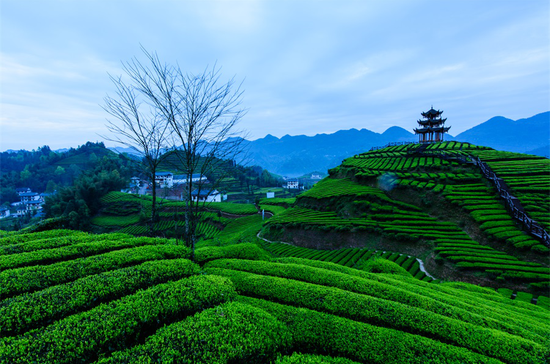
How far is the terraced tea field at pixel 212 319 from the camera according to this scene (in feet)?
11.6

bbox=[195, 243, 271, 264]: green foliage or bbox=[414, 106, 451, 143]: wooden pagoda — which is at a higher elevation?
bbox=[414, 106, 451, 143]: wooden pagoda

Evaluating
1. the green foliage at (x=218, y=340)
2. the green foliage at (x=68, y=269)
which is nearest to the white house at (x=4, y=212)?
the green foliage at (x=68, y=269)

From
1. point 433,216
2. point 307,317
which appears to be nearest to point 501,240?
point 433,216

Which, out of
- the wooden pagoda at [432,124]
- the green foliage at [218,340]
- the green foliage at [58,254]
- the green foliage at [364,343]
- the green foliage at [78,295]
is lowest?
the green foliage at [364,343]

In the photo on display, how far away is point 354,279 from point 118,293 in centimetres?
577

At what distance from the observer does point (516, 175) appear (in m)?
27.0

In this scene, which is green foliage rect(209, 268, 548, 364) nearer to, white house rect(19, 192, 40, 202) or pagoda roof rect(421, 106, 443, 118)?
pagoda roof rect(421, 106, 443, 118)

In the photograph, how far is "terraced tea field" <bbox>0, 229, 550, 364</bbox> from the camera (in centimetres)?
354

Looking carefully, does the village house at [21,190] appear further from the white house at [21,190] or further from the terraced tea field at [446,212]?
the terraced tea field at [446,212]

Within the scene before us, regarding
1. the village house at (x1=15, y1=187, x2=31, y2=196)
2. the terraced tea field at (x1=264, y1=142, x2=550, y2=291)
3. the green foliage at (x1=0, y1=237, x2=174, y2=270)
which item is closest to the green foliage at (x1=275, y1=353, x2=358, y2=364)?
the green foliage at (x1=0, y1=237, x2=174, y2=270)

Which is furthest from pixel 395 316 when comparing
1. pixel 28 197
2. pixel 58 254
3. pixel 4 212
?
pixel 28 197

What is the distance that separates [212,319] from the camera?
13.6 ft

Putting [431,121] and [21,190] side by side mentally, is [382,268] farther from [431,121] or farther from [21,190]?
[21,190]

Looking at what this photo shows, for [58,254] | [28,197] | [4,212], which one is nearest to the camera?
[58,254]
